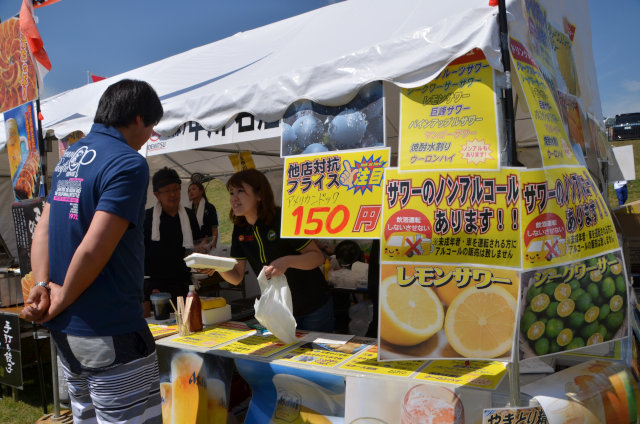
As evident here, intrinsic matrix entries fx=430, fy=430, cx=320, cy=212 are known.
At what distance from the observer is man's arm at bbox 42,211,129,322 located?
53.3 inches

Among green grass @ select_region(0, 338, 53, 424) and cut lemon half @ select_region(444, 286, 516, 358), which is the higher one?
cut lemon half @ select_region(444, 286, 516, 358)

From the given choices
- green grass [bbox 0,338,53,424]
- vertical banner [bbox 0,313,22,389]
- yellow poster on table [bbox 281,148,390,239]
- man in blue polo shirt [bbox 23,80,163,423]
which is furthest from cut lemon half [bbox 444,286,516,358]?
vertical banner [bbox 0,313,22,389]

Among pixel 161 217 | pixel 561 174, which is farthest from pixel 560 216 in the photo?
pixel 161 217

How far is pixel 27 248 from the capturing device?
3062mm

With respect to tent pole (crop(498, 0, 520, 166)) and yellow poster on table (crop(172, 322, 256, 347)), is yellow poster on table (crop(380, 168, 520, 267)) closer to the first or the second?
tent pole (crop(498, 0, 520, 166))

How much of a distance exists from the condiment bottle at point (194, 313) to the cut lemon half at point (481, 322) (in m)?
1.52

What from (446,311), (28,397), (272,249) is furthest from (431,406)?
(28,397)

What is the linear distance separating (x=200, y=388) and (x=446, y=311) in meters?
1.37

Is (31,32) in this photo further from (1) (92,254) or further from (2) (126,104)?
(1) (92,254)

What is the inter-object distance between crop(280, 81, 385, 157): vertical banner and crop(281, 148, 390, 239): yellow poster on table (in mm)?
62

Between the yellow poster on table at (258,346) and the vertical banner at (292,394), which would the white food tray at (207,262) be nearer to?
the yellow poster on table at (258,346)

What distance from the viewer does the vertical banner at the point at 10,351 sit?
3.41m

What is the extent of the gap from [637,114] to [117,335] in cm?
2183

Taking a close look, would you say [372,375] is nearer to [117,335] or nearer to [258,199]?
[117,335]
